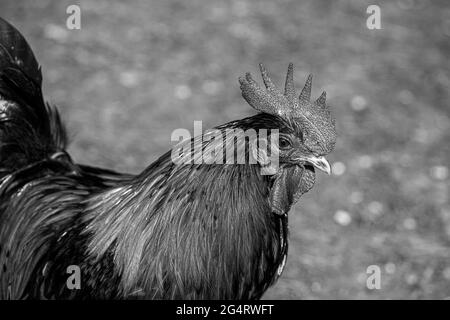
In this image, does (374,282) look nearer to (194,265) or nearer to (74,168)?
(194,265)

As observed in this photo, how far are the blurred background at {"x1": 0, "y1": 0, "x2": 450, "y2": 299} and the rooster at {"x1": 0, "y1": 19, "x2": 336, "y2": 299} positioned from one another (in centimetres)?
156

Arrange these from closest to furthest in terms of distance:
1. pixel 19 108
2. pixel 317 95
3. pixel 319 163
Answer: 1. pixel 319 163
2. pixel 19 108
3. pixel 317 95

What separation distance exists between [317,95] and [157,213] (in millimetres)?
3614

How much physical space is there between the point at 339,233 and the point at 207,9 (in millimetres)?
3586

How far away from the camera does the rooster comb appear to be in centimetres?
312

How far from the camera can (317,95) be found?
250 inches

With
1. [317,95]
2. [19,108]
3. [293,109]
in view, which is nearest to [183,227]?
[293,109]

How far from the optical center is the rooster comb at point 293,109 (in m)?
3.12

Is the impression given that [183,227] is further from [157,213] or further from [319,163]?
[319,163]

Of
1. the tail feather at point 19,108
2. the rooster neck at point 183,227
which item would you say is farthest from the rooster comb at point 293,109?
the tail feather at point 19,108

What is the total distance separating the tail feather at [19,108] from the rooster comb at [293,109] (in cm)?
118

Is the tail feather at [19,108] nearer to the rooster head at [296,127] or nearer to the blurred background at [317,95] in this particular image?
the rooster head at [296,127]

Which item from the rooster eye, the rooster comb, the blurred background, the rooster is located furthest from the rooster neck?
the blurred background
